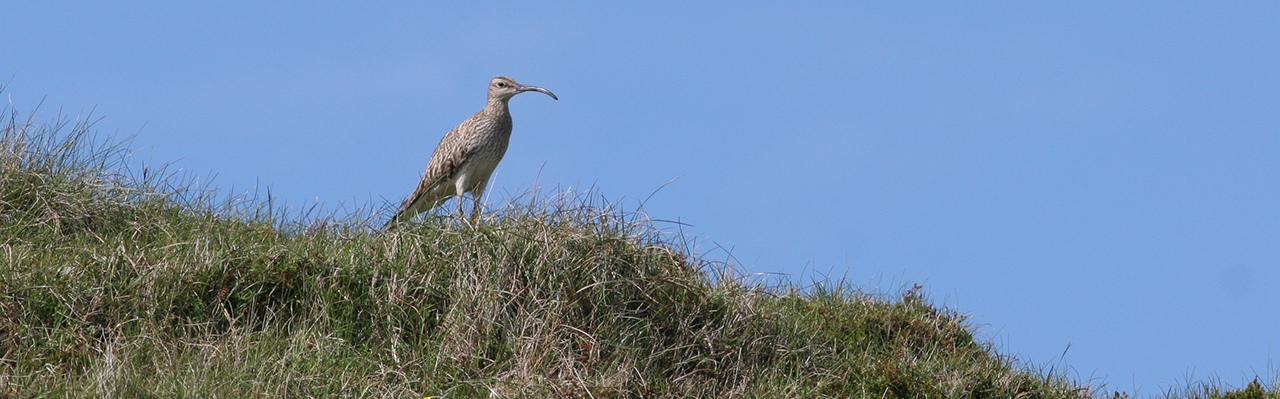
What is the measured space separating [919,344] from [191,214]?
5.81 metres

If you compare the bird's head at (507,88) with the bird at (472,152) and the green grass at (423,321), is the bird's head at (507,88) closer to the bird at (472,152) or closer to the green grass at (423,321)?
the bird at (472,152)

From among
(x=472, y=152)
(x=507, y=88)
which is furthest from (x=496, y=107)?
(x=472, y=152)

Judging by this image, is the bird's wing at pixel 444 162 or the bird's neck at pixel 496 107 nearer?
the bird's wing at pixel 444 162

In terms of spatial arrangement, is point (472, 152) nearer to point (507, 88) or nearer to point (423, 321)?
point (507, 88)

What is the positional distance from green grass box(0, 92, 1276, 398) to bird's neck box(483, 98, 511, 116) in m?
4.25

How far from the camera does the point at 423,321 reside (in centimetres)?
794

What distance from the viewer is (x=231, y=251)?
8.23 metres

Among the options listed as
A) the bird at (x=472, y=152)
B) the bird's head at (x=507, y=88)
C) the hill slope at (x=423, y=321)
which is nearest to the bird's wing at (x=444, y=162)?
the bird at (x=472, y=152)

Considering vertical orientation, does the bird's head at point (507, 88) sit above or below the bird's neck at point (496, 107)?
above

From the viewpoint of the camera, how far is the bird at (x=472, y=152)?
13070mm

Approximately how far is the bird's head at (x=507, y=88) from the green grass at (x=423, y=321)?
14.3ft

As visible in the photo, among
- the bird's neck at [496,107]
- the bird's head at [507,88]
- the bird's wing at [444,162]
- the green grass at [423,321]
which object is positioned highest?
the bird's head at [507,88]

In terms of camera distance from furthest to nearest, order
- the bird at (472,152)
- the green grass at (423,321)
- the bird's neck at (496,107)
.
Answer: the bird's neck at (496,107), the bird at (472,152), the green grass at (423,321)

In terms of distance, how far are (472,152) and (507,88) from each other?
2.80 ft
